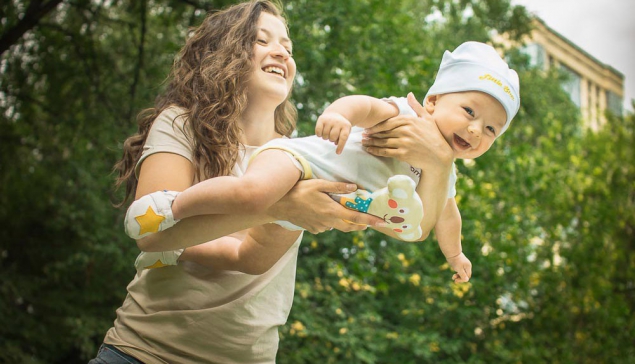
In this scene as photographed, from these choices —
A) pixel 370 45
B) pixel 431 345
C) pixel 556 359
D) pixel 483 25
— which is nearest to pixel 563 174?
pixel 483 25

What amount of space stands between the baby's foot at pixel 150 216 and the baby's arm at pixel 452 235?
0.50m

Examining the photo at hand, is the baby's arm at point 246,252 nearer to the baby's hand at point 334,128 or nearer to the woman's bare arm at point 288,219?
the woman's bare arm at point 288,219

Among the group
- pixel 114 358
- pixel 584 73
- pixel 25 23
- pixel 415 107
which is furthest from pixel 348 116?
pixel 584 73

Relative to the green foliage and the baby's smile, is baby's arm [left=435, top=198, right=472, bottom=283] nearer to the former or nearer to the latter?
the baby's smile

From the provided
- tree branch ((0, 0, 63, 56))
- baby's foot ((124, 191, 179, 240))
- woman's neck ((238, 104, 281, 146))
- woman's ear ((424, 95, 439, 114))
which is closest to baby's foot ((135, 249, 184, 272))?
baby's foot ((124, 191, 179, 240))

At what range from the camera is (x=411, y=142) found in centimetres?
114

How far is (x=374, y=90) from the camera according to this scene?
4312 millimetres

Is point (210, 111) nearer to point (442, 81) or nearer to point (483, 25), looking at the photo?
point (442, 81)

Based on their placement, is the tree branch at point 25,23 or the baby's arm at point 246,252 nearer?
the baby's arm at point 246,252

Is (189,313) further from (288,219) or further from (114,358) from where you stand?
(288,219)

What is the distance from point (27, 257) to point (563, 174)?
526 cm

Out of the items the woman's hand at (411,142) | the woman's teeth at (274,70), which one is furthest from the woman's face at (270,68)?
the woman's hand at (411,142)

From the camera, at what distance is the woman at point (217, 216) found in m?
1.13

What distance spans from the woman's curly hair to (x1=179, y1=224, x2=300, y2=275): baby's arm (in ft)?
0.45
